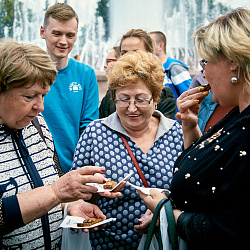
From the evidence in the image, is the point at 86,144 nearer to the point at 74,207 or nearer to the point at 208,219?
the point at 74,207

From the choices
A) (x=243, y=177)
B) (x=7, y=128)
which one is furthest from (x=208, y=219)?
(x=7, y=128)

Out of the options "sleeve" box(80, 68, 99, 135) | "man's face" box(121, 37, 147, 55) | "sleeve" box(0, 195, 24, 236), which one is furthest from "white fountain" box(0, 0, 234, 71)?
"sleeve" box(0, 195, 24, 236)

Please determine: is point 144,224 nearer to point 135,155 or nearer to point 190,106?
point 135,155

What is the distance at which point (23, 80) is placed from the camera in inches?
89.2

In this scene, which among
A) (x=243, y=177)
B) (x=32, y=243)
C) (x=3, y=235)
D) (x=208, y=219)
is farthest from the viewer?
(x=32, y=243)

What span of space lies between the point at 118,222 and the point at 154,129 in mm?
808

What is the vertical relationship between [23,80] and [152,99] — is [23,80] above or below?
above

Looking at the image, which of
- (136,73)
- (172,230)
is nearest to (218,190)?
(172,230)

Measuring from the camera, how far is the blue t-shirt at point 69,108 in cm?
377

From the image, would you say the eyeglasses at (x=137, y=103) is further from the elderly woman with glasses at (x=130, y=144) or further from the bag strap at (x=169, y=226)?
the bag strap at (x=169, y=226)

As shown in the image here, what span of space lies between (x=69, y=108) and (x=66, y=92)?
0.17m

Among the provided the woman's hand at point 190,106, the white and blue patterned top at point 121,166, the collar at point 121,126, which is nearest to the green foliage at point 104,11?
the collar at point 121,126

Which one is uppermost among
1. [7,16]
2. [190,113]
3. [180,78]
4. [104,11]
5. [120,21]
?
[104,11]

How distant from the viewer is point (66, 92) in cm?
386
